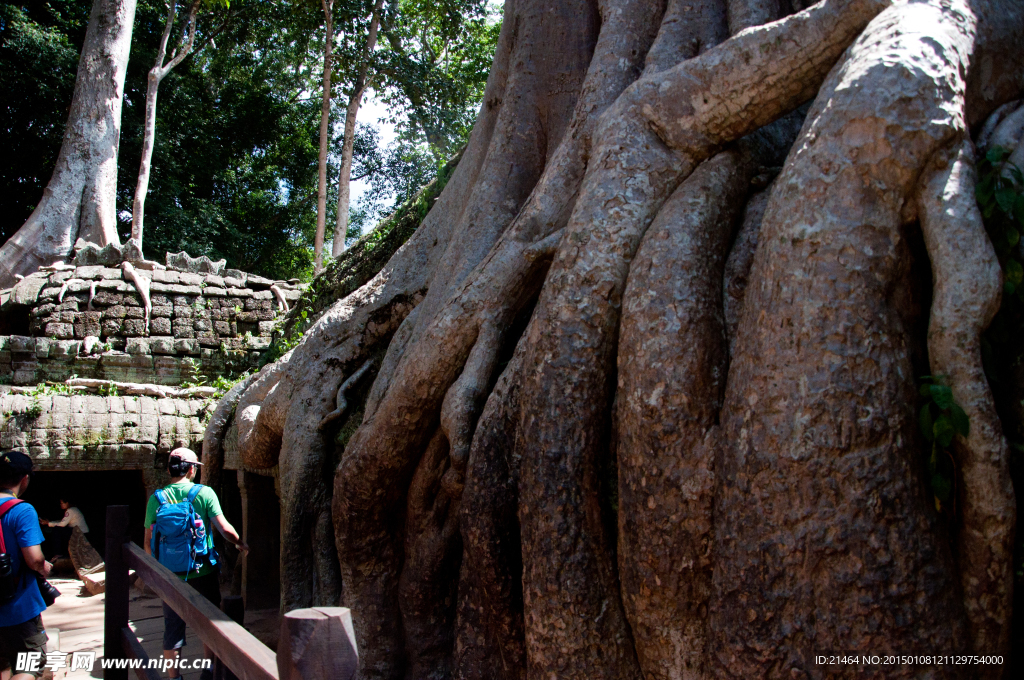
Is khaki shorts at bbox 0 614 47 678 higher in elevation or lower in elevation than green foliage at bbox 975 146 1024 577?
lower

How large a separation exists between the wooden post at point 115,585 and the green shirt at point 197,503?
333mm

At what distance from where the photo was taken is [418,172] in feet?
55.1

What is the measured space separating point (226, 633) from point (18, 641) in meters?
1.58

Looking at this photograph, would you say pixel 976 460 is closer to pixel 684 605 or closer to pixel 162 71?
pixel 684 605

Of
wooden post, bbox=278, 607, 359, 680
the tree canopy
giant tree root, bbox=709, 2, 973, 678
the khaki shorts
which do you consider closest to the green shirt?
the khaki shorts

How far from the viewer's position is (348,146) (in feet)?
42.0

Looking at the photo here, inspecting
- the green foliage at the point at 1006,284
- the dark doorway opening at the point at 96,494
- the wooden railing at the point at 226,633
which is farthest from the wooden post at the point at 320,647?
the dark doorway opening at the point at 96,494

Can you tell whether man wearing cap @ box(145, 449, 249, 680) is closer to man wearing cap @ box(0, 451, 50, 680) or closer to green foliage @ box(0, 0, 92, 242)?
man wearing cap @ box(0, 451, 50, 680)

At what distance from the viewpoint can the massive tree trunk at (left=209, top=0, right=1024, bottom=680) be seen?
5.52 ft

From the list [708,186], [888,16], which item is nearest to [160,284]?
[708,186]

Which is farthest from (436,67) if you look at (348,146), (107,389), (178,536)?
(178,536)

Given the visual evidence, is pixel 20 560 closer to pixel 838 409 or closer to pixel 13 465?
pixel 13 465

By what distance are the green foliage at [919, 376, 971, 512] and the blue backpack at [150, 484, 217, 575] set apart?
2.94 metres

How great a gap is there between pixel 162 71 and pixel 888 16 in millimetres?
13234
